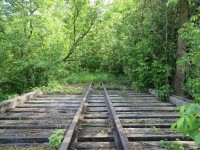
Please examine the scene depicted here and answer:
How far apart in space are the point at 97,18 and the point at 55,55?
10281 millimetres

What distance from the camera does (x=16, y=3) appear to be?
13.5 m

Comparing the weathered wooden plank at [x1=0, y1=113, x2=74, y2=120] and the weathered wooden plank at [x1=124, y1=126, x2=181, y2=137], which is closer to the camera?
the weathered wooden plank at [x1=124, y1=126, x2=181, y2=137]

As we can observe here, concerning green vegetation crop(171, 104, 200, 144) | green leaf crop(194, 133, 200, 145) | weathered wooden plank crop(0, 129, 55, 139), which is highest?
green vegetation crop(171, 104, 200, 144)

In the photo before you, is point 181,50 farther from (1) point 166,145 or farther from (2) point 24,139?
(2) point 24,139

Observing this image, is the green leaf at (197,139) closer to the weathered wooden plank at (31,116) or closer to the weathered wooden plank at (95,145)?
the weathered wooden plank at (95,145)

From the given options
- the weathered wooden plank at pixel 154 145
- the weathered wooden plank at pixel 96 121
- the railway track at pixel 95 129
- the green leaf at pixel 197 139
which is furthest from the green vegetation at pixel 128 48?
the weathered wooden plank at pixel 96 121

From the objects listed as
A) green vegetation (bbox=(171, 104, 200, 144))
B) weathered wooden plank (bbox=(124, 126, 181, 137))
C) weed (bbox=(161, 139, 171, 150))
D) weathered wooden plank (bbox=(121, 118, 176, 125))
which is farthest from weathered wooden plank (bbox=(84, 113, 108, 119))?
green vegetation (bbox=(171, 104, 200, 144))

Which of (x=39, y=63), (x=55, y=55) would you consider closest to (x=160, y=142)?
(x=39, y=63)

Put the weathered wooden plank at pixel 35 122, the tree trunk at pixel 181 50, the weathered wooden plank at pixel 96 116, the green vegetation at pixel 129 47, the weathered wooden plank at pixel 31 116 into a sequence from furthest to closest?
1. the tree trunk at pixel 181 50
2. the green vegetation at pixel 129 47
3. the weathered wooden plank at pixel 96 116
4. the weathered wooden plank at pixel 31 116
5. the weathered wooden plank at pixel 35 122

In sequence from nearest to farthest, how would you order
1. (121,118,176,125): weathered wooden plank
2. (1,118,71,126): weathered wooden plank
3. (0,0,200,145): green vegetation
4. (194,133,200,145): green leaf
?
1. (194,133,200,145): green leaf
2. (1,118,71,126): weathered wooden plank
3. (121,118,176,125): weathered wooden plank
4. (0,0,200,145): green vegetation

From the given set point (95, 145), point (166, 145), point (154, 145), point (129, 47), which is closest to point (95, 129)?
point (95, 145)

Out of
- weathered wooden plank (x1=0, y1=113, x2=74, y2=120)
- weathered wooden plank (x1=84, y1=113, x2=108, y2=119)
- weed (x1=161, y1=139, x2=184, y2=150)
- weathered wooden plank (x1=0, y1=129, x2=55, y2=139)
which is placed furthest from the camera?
weathered wooden plank (x1=84, y1=113, x2=108, y2=119)

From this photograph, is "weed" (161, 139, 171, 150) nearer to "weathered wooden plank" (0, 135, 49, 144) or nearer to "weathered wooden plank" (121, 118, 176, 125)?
"weathered wooden plank" (121, 118, 176, 125)

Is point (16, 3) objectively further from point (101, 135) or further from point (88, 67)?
point (101, 135)
